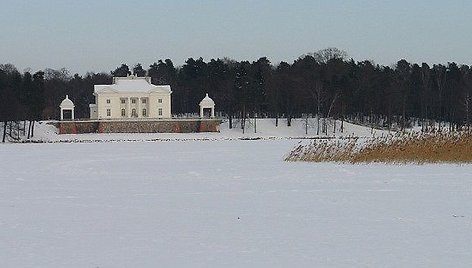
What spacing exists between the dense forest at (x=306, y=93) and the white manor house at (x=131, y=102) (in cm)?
714

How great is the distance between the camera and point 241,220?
38.4 feet

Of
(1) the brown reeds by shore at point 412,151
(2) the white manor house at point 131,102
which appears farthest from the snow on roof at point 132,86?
(1) the brown reeds by shore at point 412,151

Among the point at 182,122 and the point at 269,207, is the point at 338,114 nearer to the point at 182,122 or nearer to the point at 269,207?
the point at 182,122

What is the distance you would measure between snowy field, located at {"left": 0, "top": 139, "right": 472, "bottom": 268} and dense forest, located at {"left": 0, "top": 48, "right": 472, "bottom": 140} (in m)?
61.7

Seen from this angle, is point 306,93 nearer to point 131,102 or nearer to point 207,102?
point 207,102

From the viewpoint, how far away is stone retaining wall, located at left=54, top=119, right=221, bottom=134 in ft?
287

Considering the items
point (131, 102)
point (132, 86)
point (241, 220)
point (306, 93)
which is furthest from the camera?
point (132, 86)

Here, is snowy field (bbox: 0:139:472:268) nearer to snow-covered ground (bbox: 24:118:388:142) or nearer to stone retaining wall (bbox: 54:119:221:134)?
snow-covered ground (bbox: 24:118:388:142)

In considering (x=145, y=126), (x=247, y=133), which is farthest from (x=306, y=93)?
(x=145, y=126)

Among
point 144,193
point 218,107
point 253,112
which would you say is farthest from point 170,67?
point 144,193

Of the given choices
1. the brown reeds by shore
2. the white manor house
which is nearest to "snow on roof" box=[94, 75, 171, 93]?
the white manor house

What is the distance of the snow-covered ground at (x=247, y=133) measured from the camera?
78.9 meters

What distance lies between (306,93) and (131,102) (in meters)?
24.4

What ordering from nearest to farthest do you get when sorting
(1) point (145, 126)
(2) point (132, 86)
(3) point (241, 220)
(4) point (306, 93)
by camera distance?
1. (3) point (241, 220)
2. (1) point (145, 126)
3. (4) point (306, 93)
4. (2) point (132, 86)
